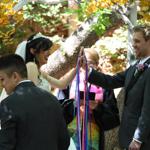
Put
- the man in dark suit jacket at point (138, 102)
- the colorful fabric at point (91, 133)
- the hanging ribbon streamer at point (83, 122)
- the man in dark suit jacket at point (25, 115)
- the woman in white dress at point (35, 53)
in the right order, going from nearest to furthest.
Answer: the man in dark suit jacket at point (25, 115)
the man in dark suit jacket at point (138, 102)
the woman in white dress at point (35, 53)
the hanging ribbon streamer at point (83, 122)
the colorful fabric at point (91, 133)

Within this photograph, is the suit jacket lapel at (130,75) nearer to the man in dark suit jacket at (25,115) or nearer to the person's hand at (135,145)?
the person's hand at (135,145)

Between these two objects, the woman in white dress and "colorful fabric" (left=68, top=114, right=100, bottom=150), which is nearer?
the woman in white dress

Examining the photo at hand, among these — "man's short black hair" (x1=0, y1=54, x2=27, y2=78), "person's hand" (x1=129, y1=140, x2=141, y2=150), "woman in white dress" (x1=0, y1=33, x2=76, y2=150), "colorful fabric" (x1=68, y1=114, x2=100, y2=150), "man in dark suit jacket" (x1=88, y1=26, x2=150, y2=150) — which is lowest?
Result: "colorful fabric" (x1=68, y1=114, x2=100, y2=150)

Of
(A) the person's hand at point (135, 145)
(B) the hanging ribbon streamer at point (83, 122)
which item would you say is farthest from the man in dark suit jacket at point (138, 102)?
(B) the hanging ribbon streamer at point (83, 122)

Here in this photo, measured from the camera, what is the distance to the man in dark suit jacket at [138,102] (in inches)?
176

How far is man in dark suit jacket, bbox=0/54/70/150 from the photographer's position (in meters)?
3.39

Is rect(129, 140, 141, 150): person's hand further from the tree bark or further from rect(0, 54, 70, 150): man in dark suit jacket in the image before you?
the tree bark

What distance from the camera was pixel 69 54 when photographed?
7723mm

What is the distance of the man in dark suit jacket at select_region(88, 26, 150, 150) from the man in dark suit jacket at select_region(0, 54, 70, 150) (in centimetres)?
101

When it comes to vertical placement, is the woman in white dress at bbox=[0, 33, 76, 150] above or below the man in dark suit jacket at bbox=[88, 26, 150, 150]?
above

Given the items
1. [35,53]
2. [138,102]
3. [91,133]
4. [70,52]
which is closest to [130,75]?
[138,102]

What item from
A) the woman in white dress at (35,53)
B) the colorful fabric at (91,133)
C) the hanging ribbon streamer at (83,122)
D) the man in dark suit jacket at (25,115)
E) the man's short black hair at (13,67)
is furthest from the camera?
the colorful fabric at (91,133)

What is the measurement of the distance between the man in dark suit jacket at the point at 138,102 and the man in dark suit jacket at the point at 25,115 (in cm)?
101

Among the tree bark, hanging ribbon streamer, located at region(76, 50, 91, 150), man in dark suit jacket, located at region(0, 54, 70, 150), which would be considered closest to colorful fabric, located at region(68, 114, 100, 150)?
hanging ribbon streamer, located at region(76, 50, 91, 150)
